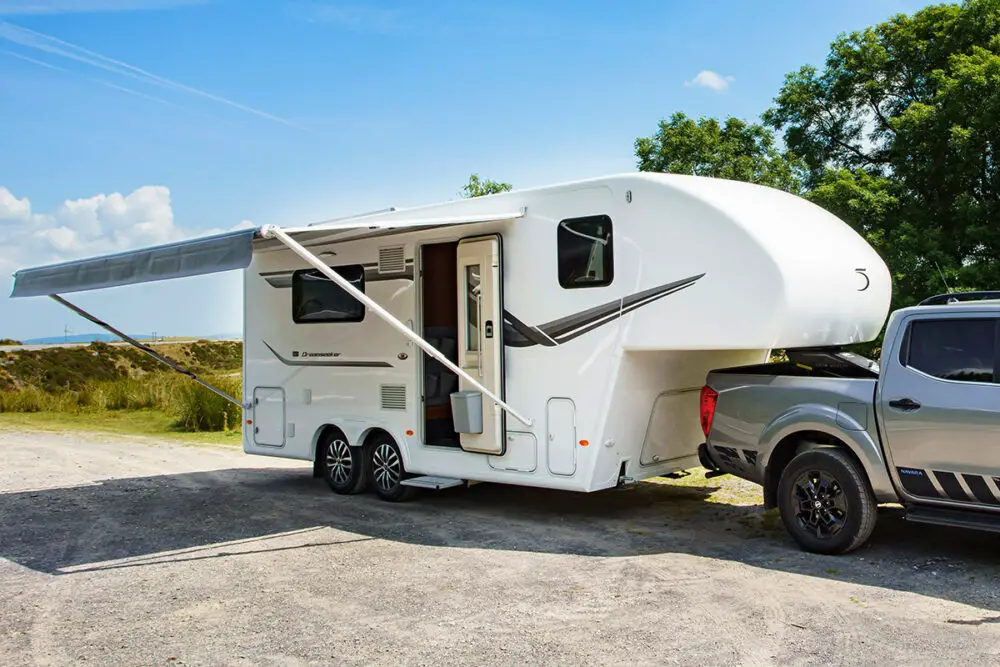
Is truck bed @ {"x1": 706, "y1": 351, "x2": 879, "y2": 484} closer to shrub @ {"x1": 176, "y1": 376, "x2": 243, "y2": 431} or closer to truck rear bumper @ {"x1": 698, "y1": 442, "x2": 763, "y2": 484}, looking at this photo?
truck rear bumper @ {"x1": 698, "y1": 442, "x2": 763, "y2": 484}

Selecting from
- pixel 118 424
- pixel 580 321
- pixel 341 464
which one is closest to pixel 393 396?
pixel 341 464

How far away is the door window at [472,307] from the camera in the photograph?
9305mm

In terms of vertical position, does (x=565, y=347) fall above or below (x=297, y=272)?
below

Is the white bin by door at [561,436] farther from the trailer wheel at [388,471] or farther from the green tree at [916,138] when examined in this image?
the green tree at [916,138]

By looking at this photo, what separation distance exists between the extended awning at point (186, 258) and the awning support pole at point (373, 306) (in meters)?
0.20

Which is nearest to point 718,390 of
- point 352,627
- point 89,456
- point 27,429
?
point 352,627

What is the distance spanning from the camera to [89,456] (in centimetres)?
1471

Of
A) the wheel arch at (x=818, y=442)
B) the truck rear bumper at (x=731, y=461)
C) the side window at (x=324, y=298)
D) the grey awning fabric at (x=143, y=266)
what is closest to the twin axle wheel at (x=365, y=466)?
the side window at (x=324, y=298)

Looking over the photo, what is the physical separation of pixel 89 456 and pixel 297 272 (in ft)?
19.8

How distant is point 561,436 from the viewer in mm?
8539

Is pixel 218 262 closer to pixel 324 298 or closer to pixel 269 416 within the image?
pixel 324 298

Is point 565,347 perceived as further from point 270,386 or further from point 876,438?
point 270,386

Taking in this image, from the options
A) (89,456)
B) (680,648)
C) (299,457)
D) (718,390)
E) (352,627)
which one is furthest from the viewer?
(89,456)

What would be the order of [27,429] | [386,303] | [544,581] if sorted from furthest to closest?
[27,429]
[386,303]
[544,581]
